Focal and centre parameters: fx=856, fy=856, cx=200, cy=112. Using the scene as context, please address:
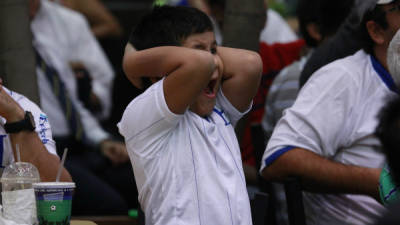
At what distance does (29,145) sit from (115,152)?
2205 mm

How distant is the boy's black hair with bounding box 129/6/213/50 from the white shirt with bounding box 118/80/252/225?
0.84ft

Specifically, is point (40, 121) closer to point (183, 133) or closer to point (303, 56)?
point (183, 133)

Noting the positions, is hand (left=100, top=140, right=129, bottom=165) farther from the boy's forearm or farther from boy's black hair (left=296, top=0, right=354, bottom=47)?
the boy's forearm

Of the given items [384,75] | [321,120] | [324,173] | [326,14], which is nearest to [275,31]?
[326,14]

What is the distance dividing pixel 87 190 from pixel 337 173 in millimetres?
1697

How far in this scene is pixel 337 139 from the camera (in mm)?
3922

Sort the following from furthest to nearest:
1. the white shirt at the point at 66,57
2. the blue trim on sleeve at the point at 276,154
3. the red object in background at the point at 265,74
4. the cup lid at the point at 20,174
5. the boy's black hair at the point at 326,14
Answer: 1. the white shirt at the point at 66,57
2. the red object in background at the point at 265,74
3. the boy's black hair at the point at 326,14
4. the blue trim on sleeve at the point at 276,154
5. the cup lid at the point at 20,174

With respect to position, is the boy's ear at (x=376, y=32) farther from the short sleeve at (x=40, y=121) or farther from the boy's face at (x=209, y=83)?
the short sleeve at (x=40, y=121)

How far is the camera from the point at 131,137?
3.28 metres

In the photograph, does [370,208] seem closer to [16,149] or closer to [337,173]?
[337,173]

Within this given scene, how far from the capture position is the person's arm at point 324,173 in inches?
149

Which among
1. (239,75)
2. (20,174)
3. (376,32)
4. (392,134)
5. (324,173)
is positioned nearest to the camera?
(392,134)

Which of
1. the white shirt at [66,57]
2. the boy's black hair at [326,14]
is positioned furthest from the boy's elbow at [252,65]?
the white shirt at [66,57]

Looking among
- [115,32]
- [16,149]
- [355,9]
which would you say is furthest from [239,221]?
[115,32]
